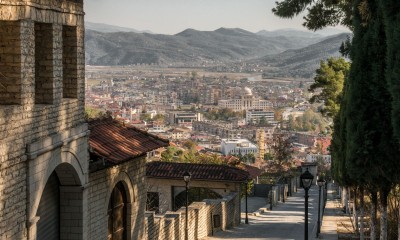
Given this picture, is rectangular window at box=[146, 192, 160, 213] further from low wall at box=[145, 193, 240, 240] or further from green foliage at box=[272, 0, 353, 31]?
green foliage at box=[272, 0, 353, 31]

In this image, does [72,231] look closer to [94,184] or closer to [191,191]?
[94,184]

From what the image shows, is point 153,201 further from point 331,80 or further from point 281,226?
point 331,80

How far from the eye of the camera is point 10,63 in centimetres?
904

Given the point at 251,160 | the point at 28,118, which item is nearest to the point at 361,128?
the point at 28,118

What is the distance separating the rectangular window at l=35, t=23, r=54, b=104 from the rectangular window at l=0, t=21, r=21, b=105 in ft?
4.25

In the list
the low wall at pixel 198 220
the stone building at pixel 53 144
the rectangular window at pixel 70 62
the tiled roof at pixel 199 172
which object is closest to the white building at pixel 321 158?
the tiled roof at pixel 199 172

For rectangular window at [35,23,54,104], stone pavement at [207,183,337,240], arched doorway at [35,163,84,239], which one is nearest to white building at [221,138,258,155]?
stone pavement at [207,183,337,240]

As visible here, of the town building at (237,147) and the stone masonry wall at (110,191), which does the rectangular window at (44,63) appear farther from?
the town building at (237,147)

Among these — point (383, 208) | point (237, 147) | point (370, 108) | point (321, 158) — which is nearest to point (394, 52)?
point (370, 108)

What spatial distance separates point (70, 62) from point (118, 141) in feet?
9.99

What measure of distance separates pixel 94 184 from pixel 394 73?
6307mm

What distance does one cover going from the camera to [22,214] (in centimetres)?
919

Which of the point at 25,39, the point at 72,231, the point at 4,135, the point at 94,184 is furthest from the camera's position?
the point at 94,184

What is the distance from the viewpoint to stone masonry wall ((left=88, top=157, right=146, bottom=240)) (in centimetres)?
1280
